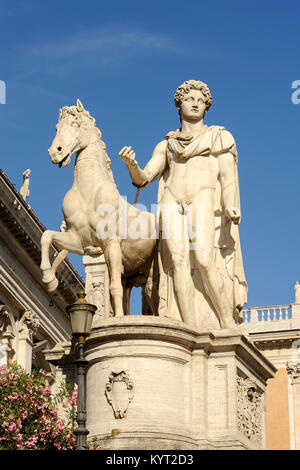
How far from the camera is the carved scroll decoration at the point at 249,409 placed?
15.8m

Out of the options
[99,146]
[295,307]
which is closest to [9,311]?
[295,307]

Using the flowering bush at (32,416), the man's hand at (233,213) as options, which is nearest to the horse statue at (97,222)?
the man's hand at (233,213)

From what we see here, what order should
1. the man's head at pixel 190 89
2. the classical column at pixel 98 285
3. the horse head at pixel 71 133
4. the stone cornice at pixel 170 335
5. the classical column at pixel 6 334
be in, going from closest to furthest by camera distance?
the stone cornice at pixel 170 335 < the classical column at pixel 98 285 < the horse head at pixel 71 133 < the man's head at pixel 190 89 < the classical column at pixel 6 334

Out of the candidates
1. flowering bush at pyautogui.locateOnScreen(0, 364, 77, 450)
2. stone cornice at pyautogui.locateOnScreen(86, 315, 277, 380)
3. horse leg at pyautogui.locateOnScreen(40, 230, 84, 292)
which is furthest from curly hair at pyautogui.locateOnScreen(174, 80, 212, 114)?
flowering bush at pyautogui.locateOnScreen(0, 364, 77, 450)

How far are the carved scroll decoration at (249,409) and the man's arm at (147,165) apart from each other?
3.04m

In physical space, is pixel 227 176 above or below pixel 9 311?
below

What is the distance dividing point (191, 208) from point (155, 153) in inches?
42.9

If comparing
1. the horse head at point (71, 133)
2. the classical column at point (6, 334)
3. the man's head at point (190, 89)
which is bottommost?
the horse head at point (71, 133)

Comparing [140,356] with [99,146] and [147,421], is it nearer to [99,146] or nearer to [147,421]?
[147,421]

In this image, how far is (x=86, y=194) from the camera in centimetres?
1664

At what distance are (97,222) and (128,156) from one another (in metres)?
0.98

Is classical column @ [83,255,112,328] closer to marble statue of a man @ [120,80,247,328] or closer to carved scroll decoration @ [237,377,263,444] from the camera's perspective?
marble statue of a man @ [120,80,247,328]

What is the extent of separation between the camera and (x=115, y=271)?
1623cm

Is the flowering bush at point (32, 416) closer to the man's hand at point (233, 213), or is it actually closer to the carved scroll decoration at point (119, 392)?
the carved scroll decoration at point (119, 392)
